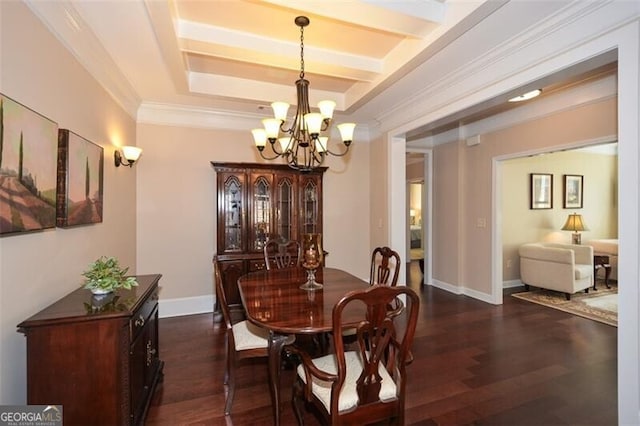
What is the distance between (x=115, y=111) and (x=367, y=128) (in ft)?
10.8

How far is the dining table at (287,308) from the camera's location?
1.63 meters

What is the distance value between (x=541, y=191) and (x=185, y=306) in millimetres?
6202

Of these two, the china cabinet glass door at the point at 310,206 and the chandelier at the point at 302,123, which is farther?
the china cabinet glass door at the point at 310,206

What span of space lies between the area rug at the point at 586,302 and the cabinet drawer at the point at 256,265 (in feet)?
13.0

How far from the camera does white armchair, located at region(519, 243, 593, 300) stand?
14.8 ft

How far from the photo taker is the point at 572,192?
586 cm

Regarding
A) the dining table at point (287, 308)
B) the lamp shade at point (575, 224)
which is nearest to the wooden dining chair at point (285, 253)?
the dining table at point (287, 308)

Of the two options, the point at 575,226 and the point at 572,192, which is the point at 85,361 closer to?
the point at 575,226

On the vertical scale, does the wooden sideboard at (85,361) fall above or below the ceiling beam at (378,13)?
below

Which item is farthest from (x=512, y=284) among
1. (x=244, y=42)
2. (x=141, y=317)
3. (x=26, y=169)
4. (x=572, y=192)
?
(x=26, y=169)

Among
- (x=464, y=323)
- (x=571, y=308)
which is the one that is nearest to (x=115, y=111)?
(x=464, y=323)

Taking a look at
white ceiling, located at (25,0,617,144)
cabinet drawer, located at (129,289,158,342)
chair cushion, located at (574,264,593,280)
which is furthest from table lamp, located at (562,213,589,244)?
cabinet drawer, located at (129,289,158,342)

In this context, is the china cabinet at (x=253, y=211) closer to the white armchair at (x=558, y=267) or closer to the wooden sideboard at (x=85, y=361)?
the wooden sideboard at (x=85, y=361)

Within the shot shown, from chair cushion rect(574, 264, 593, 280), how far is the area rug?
0.32m
